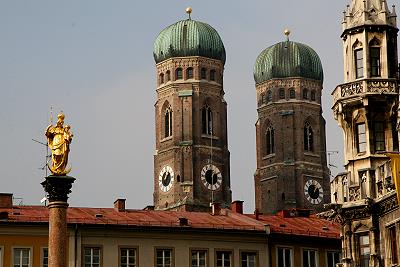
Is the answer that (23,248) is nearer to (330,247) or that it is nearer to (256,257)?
(256,257)

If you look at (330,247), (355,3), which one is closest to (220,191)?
(330,247)

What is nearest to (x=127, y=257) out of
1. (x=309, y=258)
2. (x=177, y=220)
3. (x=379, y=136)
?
(x=177, y=220)

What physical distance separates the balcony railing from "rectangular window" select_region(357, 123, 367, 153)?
6.60 ft

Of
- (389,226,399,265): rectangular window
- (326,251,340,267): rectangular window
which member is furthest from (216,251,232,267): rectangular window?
(389,226,399,265): rectangular window

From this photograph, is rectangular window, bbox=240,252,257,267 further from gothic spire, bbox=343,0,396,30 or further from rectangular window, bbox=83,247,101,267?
gothic spire, bbox=343,0,396,30

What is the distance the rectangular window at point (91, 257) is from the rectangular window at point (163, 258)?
450cm

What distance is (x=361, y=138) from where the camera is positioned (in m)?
81.8

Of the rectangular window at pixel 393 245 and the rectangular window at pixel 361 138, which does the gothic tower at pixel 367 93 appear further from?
the rectangular window at pixel 393 245

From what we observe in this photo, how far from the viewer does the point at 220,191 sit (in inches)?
7869

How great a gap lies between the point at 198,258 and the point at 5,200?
15.3 m

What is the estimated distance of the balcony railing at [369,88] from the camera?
80875 millimetres

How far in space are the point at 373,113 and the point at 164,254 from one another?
25040 millimetres

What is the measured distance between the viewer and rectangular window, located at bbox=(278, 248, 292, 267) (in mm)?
102500

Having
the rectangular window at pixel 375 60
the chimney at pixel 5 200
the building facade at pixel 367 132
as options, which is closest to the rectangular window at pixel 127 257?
the chimney at pixel 5 200
